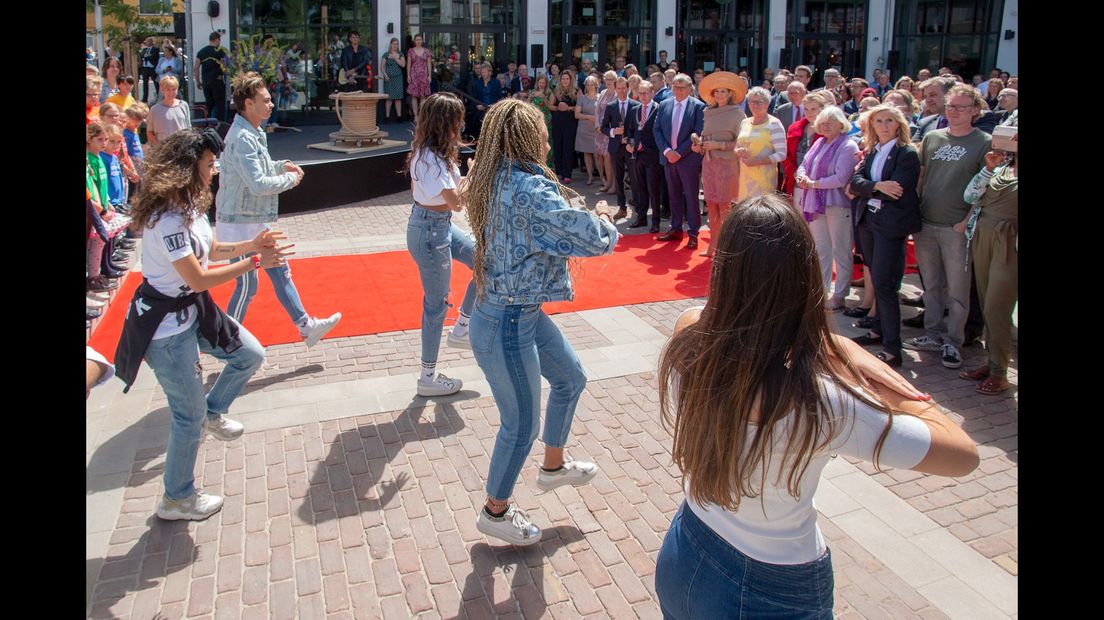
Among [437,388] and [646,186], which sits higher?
[646,186]

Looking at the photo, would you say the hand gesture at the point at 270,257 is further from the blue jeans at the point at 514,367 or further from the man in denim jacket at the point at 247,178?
the man in denim jacket at the point at 247,178

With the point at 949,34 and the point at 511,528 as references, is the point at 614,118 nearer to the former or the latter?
the point at 511,528

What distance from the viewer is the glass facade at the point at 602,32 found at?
23.9m

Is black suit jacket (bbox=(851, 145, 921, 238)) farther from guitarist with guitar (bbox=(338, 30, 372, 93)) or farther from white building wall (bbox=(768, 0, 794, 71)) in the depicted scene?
white building wall (bbox=(768, 0, 794, 71))

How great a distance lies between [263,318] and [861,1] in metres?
26.1

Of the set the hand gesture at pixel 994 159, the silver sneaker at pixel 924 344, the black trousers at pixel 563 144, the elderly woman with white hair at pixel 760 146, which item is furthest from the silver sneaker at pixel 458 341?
the black trousers at pixel 563 144

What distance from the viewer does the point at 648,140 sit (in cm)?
1082

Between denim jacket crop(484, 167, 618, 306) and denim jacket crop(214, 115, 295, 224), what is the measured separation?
99.1 inches

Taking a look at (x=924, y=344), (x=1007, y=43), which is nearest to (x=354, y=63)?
(x=924, y=344)

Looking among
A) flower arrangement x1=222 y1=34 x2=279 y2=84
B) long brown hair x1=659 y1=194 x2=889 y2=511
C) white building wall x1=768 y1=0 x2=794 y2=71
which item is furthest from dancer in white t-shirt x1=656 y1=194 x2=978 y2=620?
white building wall x1=768 y1=0 x2=794 y2=71

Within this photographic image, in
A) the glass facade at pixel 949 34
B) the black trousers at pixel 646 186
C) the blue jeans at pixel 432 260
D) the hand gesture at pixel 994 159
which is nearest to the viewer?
the blue jeans at pixel 432 260

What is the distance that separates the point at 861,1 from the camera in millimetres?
27922

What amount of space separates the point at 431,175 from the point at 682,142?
5384mm
